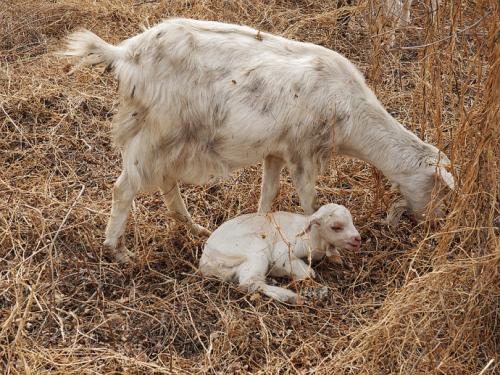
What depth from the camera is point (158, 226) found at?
4969 millimetres

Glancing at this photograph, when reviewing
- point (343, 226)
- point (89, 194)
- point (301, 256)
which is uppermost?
point (343, 226)

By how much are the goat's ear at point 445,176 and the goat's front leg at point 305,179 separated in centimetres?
68

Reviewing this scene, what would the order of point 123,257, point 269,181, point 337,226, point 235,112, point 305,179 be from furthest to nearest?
1. point 269,181
2. point 123,257
3. point 305,179
4. point 235,112
5. point 337,226

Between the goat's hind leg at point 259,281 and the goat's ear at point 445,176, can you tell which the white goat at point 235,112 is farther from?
the goat's hind leg at point 259,281

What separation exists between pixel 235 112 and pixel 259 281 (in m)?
0.93

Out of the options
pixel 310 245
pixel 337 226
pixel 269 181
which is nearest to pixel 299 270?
pixel 310 245

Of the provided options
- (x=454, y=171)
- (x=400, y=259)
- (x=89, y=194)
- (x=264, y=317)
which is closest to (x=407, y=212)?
(x=400, y=259)

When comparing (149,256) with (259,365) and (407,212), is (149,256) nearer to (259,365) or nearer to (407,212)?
(259,365)

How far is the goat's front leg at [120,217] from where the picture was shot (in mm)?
4448

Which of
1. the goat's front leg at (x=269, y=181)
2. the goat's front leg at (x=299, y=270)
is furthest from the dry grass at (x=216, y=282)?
the goat's front leg at (x=269, y=181)

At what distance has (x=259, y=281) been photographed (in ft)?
14.0

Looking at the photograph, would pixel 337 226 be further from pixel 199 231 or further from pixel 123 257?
pixel 123 257

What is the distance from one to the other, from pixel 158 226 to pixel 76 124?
1.53 meters

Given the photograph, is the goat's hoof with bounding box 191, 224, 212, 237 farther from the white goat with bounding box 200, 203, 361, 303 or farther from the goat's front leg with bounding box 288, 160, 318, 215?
the goat's front leg with bounding box 288, 160, 318, 215
